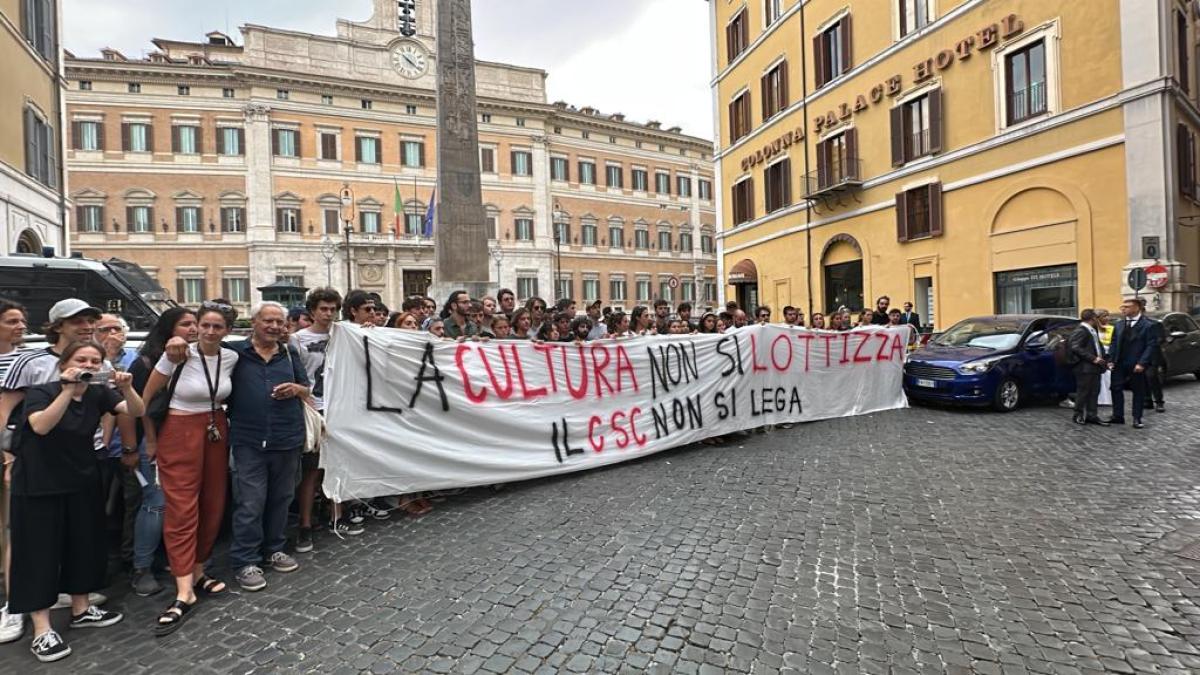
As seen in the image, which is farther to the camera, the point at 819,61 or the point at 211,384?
the point at 819,61

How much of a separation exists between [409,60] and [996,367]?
4347 centimetres

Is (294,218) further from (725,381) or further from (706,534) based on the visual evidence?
(706,534)

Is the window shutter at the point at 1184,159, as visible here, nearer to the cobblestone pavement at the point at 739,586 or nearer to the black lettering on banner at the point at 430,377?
the cobblestone pavement at the point at 739,586

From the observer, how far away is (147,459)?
3678mm

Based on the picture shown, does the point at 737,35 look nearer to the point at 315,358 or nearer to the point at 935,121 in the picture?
the point at 935,121

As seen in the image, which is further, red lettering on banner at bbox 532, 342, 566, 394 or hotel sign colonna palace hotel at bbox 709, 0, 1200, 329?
hotel sign colonna palace hotel at bbox 709, 0, 1200, 329

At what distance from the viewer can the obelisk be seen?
408 inches

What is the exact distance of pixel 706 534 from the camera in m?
4.31

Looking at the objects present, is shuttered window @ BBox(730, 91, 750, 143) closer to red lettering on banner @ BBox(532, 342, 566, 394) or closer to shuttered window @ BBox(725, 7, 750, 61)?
shuttered window @ BBox(725, 7, 750, 61)

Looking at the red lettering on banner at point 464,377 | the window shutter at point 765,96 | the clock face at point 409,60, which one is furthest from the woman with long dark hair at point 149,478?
the clock face at point 409,60

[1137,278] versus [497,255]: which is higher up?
[497,255]

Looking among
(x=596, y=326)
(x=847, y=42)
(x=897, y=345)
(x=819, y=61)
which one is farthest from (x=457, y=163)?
(x=819, y=61)

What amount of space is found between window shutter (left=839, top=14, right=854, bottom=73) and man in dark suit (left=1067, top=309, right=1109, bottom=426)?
1642cm

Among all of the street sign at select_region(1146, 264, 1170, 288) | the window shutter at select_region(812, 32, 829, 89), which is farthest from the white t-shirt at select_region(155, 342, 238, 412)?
the window shutter at select_region(812, 32, 829, 89)
